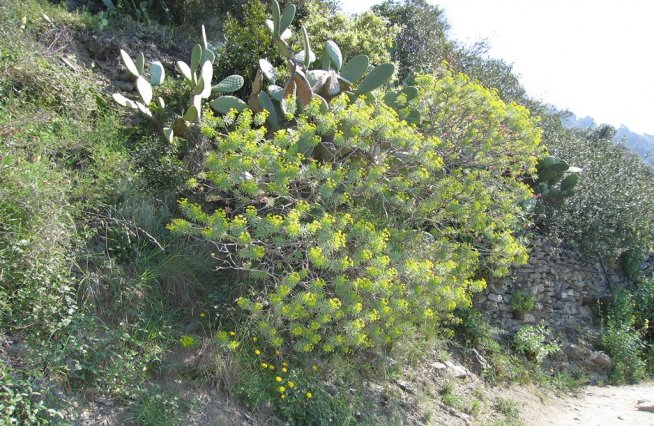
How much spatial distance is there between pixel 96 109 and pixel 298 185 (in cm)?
276

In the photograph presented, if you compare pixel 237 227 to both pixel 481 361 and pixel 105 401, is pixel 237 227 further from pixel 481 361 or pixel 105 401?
pixel 481 361

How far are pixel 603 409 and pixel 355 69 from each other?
16.8 ft

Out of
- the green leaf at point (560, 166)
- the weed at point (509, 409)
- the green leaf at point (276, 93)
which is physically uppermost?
the green leaf at point (560, 166)

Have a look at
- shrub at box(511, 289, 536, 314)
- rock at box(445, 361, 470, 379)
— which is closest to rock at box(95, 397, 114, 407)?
rock at box(445, 361, 470, 379)

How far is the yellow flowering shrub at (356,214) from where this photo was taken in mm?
4215

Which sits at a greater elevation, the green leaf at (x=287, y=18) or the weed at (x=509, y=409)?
the green leaf at (x=287, y=18)

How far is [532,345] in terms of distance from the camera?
7215 mm

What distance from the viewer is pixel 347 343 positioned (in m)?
4.46

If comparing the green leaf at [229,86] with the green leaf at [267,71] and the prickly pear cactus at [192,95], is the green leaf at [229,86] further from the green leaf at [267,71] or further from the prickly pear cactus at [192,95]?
the green leaf at [267,71]

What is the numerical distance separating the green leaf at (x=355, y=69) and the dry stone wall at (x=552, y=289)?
3.45m

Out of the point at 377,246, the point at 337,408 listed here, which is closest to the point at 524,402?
the point at 337,408

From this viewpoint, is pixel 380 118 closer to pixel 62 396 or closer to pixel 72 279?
pixel 72 279

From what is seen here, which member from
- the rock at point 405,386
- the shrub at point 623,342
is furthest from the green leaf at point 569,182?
the rock at point 405,386

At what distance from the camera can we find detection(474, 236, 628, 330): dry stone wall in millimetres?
7551
